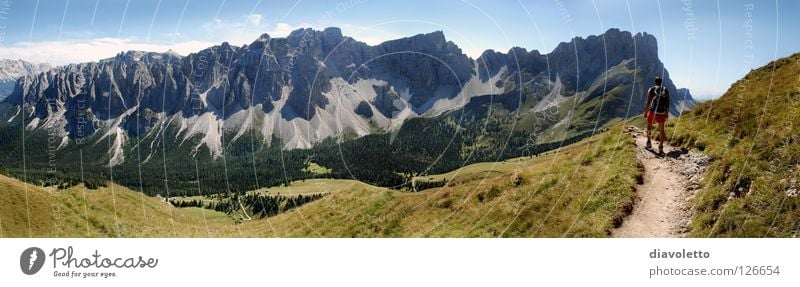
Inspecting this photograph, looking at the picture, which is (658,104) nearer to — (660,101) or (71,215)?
(660,101)

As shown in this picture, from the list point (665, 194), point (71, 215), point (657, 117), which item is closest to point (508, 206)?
point (665, 194)

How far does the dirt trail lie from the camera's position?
18.2 m

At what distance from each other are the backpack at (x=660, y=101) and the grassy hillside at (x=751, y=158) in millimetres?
2837

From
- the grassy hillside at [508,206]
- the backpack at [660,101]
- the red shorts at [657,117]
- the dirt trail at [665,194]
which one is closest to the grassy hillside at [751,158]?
the dirt trail at [665,194]

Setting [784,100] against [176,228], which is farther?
[176,228]

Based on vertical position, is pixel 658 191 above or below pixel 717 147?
below

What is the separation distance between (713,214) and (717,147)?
6.73 m

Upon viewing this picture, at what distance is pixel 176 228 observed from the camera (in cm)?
3177

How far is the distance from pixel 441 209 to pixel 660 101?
42.9ft

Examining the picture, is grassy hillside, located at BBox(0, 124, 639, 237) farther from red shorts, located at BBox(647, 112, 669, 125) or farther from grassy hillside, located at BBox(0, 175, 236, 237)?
red shorts, located at BBox(647, 112, 669, 125)

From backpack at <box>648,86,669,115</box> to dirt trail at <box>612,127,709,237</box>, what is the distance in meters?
2.60
